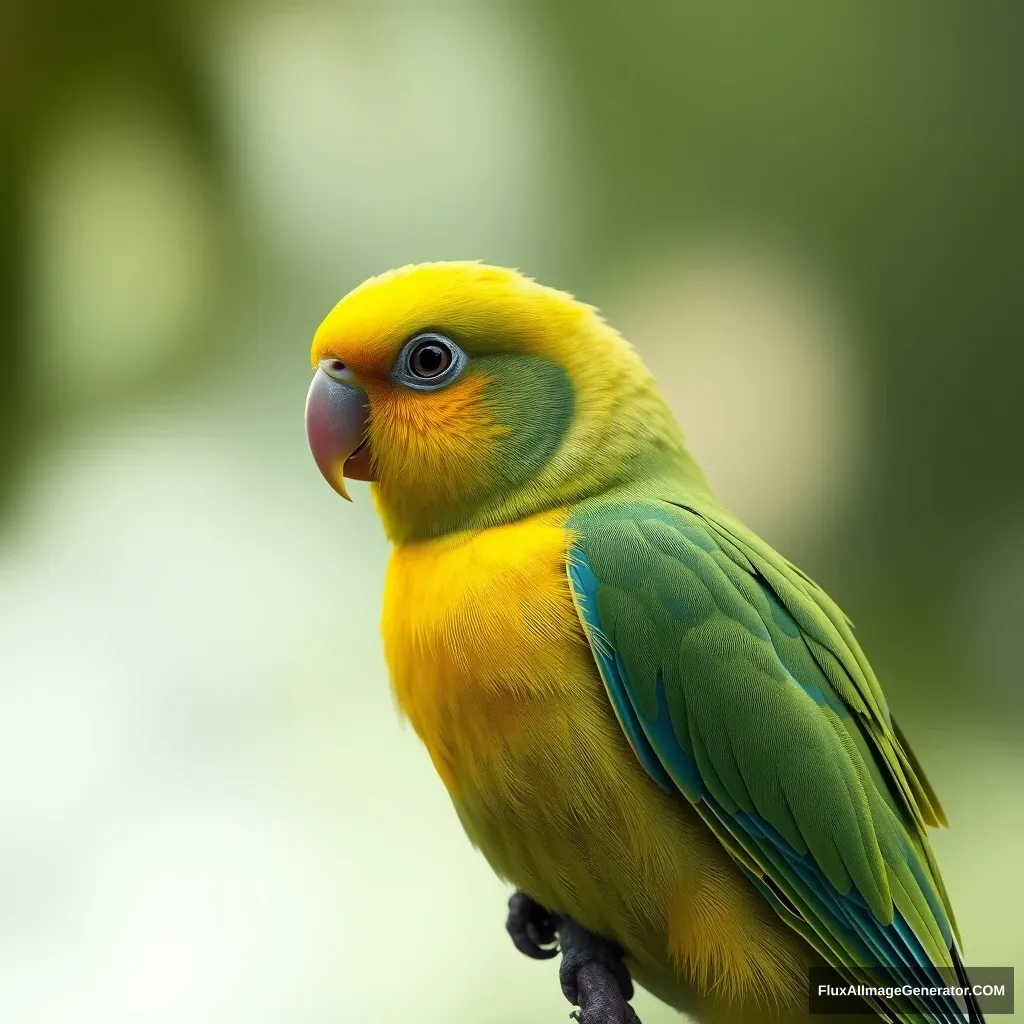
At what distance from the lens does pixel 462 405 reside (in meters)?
1.55

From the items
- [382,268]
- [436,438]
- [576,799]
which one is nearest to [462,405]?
[436,438]

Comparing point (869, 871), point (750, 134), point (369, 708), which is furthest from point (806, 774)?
point (750, 134)

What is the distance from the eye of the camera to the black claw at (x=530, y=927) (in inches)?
70.6

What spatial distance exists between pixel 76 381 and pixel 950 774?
10.2 ft

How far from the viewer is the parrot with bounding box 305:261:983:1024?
1.37m

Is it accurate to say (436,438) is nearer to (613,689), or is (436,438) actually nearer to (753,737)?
(613,689)

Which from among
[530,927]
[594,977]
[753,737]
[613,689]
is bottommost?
[530,927]

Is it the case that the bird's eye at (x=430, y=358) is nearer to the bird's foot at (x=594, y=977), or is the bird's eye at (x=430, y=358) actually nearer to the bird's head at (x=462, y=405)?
the bird's head at (x=462, y=405)

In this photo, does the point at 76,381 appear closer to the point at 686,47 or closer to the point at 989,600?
the point at 686,47

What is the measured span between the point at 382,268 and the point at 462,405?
6.35 feet

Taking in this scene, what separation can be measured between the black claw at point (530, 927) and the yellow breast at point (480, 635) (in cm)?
43

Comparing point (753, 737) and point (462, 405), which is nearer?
point (753, 737)

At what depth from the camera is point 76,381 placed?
136 inches

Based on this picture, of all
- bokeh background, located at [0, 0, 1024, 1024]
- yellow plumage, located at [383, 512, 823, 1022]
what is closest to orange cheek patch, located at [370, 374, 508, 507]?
yellow plumage, located at [383, 512, 823, 1022]
